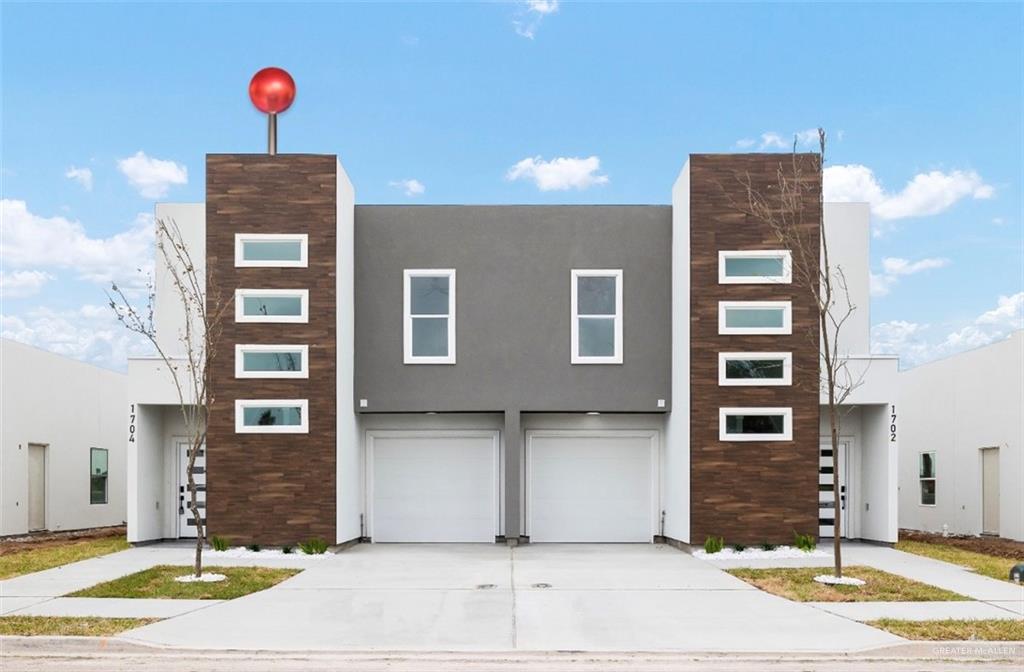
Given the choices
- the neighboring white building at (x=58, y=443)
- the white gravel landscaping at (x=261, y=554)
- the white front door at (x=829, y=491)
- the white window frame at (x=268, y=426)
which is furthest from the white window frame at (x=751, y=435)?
the neighboring white building at (x=58, y=443)

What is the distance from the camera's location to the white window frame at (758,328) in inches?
688

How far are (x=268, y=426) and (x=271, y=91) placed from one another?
6202 millimetres

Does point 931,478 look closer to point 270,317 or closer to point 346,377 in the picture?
point 346,377

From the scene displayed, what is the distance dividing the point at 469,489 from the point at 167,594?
7947 millimetres

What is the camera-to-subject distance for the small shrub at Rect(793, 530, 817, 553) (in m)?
16.9

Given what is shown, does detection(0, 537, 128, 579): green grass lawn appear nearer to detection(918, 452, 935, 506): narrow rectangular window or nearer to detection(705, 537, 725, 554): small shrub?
detection(705, 537, 725, 554): small shrub

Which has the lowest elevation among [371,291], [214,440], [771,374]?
[214,440]

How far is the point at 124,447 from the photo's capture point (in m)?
27.9

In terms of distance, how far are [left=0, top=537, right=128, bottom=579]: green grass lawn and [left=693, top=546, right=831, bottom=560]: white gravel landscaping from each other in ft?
34.2

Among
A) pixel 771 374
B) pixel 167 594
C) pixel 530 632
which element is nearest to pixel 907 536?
pixel 771 374

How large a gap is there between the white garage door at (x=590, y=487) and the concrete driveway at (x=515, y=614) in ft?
12.0

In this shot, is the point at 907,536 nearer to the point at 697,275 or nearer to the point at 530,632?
the point at 697,275

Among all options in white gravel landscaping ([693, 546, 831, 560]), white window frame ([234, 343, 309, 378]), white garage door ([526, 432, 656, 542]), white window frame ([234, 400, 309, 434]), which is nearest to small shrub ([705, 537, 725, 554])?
white gravel landscaping ([693, 546, 831, 560])

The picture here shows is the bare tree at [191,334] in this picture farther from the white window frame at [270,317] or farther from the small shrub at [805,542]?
the small shrub at [805,542]
